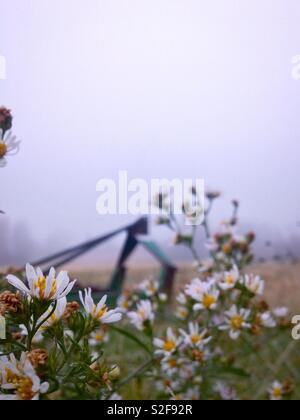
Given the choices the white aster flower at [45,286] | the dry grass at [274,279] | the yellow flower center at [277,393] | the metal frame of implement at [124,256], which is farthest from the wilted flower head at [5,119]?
the dry grass at [274,279]

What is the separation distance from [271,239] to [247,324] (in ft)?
1.19

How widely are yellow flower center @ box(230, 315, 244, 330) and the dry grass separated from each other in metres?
0.54

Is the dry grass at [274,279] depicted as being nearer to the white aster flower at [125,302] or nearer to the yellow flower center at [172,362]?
the white aster flower at [125,302]

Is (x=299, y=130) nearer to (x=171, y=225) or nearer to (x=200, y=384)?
(x=171, y=225)

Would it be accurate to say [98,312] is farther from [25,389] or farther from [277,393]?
[277,393]

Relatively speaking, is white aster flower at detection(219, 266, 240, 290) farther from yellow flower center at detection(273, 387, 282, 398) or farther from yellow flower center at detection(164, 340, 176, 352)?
yellow flower center at detection(273, 387, 282, 398)

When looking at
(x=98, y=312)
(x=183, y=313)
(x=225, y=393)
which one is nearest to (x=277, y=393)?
(x=225, y=393)

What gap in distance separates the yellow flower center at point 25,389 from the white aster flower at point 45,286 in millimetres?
70

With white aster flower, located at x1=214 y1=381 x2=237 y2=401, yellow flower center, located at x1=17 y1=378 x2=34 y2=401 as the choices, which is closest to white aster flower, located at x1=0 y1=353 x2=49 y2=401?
yellow flower center, located at x1=17 y1=378 x2=34 y2=401

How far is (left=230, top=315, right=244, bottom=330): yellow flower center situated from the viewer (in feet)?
2.33

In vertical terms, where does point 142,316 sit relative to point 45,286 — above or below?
below

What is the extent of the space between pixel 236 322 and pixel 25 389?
1.06ft

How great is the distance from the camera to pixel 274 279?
1365 millimetres
